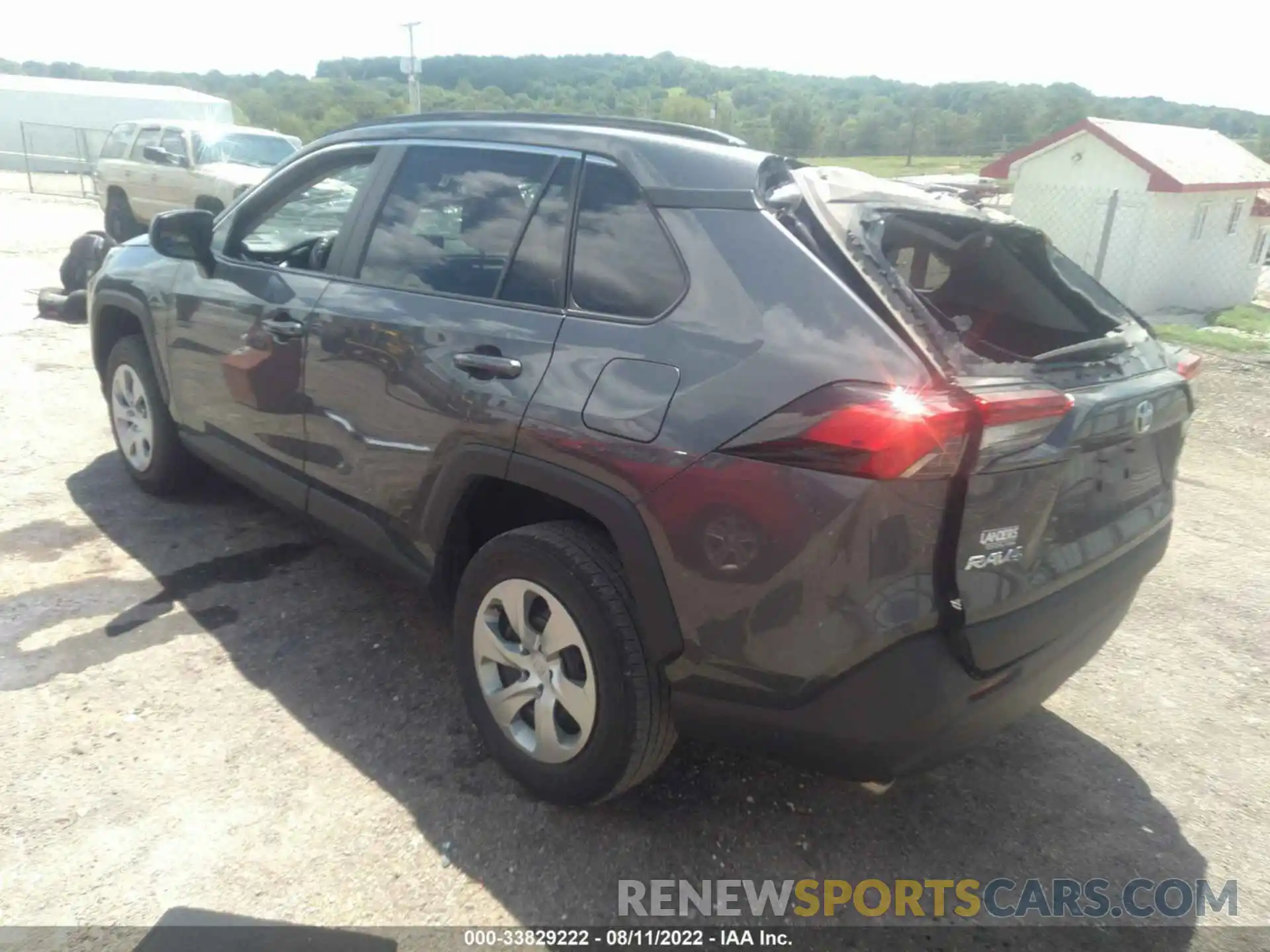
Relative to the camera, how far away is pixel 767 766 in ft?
9.57

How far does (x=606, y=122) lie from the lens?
110 inches

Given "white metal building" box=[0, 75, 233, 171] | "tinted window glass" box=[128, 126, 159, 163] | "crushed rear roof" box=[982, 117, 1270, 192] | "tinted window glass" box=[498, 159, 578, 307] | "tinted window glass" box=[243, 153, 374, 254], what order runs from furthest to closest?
"white metal building" box=[0, 75, 233, 171] < "crushed rear roof" box=[982, 117, 1270, 192] < "tinted window glass" box=[128, 126, 159, 163] < "tinted window glass" box=[243, 153, 374, 254] < "tinted window glass" box=[498, 159, 578, 307]

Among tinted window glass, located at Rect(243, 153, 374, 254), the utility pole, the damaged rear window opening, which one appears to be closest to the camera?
the damaged rear window opening

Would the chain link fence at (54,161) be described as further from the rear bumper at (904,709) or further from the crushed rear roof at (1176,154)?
the rear bumper at (904,709)

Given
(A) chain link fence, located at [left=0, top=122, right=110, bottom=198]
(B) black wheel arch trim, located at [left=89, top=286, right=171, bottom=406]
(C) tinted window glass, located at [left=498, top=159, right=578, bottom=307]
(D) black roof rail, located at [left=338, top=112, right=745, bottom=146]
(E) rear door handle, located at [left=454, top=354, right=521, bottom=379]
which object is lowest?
(A) chain link fence, located at [left=0, top=122, right=110, bottom=198]

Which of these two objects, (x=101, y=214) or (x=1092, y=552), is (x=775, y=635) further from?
(x=101, y=214)

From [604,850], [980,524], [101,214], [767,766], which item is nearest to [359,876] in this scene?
[604,850]

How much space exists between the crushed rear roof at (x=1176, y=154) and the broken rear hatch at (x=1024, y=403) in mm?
14057

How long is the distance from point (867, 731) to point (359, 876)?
1341 millimetres

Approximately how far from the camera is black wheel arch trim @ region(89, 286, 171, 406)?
4250 mm

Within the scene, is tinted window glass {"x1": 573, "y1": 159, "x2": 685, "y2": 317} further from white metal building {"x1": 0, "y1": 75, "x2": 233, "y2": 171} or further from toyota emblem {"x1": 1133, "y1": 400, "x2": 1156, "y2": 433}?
white metal building {"x1": 0, "y1": 75, "x2": 233, "y2": 171}

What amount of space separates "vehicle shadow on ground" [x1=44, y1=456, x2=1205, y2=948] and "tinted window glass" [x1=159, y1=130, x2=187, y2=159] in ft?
39.1

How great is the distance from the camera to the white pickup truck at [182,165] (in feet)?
42.0
